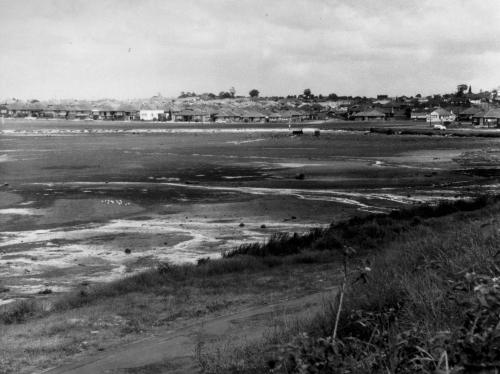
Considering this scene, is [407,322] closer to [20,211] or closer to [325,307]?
[325,307]

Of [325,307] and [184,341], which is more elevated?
[325,307]

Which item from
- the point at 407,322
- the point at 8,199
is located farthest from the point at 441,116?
the point at 407,322

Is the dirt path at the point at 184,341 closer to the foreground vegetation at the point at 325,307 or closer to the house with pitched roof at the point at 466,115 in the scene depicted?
the foreground vegetation at the point at 325,307

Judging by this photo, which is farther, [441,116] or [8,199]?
[441,116]

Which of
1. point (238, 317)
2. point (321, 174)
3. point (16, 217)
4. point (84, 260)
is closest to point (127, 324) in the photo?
point (238, 317)

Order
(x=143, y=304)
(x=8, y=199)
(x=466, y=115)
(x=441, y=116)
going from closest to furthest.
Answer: (x=143, y=304) → (x=8, y=199) → (x=466, y=115) → (x=441, y=116)

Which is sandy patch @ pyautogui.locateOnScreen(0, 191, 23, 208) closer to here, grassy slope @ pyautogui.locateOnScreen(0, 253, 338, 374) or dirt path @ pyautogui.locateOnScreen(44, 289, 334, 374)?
grassy slope @ pyautogui.locateOnScreen(0, 253, 338, 374)

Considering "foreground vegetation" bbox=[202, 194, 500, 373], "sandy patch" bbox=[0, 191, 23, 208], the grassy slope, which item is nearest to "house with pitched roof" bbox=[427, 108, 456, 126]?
"sandy patch" bbox=[0, 191, 23, 208]
